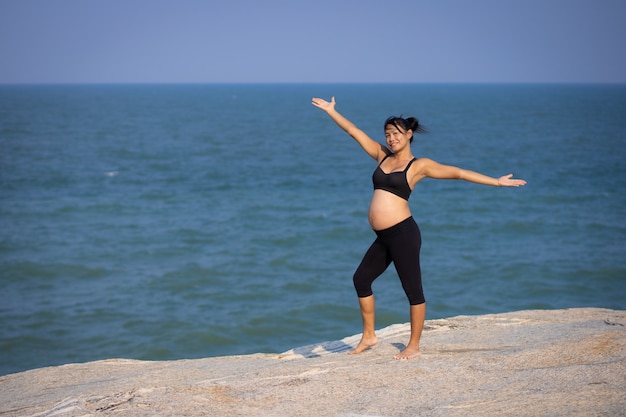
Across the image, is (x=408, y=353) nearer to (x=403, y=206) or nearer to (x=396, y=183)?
(x=403, y=206)

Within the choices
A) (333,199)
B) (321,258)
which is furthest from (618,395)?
(333,199)

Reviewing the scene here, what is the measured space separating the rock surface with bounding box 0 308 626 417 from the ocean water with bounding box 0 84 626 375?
6.61 meters

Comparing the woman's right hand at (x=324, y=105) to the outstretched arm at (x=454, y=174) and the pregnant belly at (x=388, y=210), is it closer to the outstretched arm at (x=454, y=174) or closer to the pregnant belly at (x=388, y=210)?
the pregnant belly at (x=388, y=210)

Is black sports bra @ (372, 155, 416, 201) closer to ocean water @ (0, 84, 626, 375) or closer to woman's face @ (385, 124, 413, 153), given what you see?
woman's face @ (385, 124, 413, 153)

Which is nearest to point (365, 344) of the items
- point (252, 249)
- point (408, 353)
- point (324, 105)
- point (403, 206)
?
point (408, 353)

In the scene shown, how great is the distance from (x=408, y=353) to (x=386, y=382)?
755 millimetres

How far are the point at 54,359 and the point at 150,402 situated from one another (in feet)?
27.5

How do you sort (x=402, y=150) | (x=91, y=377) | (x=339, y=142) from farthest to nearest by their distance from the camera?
(x=339, y=142) → (x=91, y=377) → (x=402, y=150)

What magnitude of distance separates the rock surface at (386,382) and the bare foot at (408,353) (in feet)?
0.27

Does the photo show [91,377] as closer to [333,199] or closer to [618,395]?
[618,395]

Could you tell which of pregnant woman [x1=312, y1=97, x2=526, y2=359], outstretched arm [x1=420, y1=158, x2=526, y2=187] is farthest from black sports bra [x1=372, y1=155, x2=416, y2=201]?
outstretched arm [x1=420, y1=158, x2=526, y2=187]

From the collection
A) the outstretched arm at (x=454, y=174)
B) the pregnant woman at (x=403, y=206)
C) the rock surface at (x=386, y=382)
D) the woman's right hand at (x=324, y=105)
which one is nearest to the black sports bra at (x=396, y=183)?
the pregnant woman at (x=403, y=206)

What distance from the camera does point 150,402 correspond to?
4961mm

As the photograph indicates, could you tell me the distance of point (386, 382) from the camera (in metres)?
5.08
